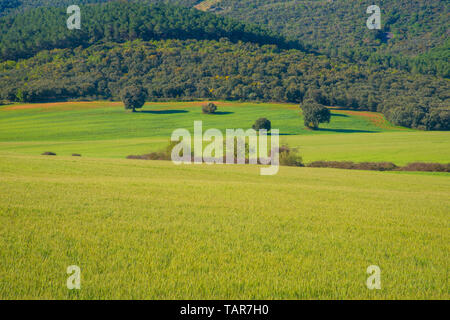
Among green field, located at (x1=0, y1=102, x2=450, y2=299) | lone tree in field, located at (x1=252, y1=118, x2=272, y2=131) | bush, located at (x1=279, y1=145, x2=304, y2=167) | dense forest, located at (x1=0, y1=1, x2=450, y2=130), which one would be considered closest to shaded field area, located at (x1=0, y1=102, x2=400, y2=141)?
lone tree in field, located at (x1=252, y1=118, x2=272, y2=131)

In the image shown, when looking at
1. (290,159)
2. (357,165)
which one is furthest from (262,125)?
(357,165)

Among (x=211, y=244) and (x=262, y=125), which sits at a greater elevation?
(x=211, y=244)

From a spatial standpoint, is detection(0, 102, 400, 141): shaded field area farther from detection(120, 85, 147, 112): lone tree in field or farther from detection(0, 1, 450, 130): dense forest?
detection(0, 1, 450, 130): dense forest

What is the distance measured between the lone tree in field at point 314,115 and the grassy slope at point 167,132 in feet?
8.19

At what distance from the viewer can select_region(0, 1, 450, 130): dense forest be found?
318 feet

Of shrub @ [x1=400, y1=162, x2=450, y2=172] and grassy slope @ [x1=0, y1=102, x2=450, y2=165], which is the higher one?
shrub @ [x1=400, y1=162, x2=450, y2=172]

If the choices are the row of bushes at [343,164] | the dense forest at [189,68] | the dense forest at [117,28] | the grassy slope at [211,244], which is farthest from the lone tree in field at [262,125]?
the dense forest at [117,28]

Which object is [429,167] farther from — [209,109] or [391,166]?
[209,109]

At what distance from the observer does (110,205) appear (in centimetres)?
1329

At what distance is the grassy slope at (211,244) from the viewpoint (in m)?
7.03

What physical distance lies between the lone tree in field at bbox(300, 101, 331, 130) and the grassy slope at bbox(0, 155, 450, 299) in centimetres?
5822

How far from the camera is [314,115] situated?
243ft

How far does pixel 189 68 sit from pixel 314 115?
58316mm
